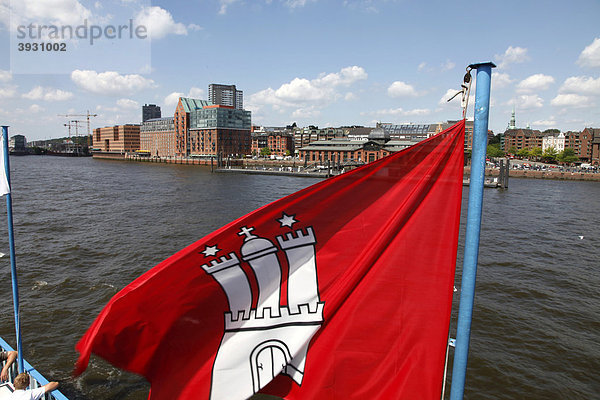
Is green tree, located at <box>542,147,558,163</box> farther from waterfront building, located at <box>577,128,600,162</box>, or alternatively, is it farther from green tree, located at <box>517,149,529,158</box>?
green tree, located at <box>517,149,529,158</box>

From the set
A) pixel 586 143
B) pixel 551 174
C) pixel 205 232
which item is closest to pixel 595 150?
pixel 586 143

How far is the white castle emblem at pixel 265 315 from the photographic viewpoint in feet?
9.88

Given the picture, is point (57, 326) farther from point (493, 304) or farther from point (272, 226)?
point (493, 304)

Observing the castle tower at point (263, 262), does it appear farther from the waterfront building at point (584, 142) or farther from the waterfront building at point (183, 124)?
the waterfront building at point (584, 142)

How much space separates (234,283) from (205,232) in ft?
62.5

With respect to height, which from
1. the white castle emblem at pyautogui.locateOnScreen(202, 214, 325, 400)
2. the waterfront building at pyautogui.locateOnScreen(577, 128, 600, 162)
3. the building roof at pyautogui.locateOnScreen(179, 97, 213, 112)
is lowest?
the white castle emblem at pyautogui.locateOnScreen(202, 214, 325, 400)

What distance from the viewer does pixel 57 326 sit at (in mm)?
10461

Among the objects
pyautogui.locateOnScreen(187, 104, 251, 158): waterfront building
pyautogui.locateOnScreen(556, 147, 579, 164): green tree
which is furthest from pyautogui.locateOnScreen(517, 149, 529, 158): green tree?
pyautogui.locateOnScreen(187, 104, 251, 158): waterfront building

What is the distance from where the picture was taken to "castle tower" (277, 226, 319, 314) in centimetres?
313

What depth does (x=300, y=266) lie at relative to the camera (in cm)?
318

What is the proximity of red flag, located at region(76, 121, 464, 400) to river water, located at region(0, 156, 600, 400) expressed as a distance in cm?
589

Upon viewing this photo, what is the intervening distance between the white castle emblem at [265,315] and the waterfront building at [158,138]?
446ft

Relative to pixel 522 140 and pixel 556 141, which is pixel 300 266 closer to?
pixel 556 141

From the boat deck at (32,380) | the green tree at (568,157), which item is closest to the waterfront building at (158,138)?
the green tree at (568,157)
